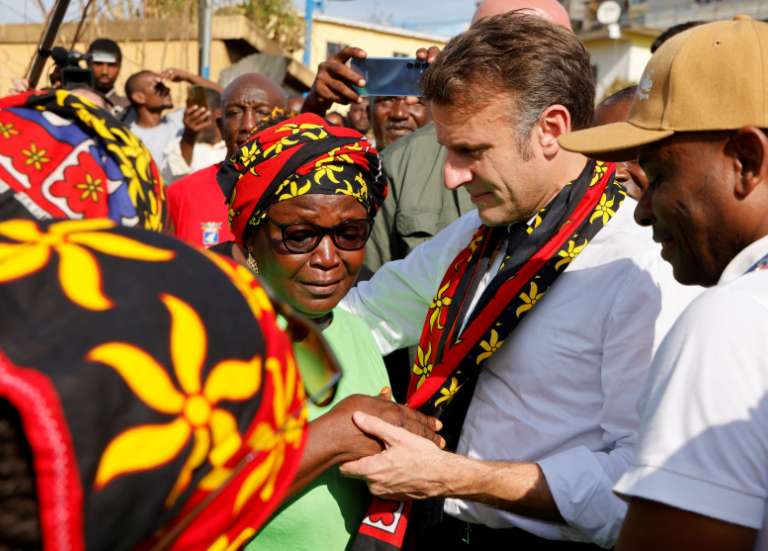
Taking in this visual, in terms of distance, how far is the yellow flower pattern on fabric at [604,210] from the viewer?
242cm

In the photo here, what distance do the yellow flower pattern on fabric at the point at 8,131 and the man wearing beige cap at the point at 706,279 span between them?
3.77 feet

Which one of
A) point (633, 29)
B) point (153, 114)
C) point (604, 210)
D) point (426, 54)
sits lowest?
point (633, 29)

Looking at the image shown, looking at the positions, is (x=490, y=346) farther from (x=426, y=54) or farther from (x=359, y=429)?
(x=426, y=54)

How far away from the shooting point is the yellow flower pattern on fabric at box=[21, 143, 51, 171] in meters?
1.70

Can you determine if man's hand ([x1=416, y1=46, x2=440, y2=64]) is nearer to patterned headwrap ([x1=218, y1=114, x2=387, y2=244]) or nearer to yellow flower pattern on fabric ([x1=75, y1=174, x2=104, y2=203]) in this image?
patterned headwrap ([x1=218, y1=114, x2=387, y2=244])

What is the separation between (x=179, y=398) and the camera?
37.3 inches

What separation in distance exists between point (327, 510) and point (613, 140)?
1.12 meters

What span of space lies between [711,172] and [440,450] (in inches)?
36.9

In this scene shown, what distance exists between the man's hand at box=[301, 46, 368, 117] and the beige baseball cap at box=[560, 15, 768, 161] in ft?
5.08

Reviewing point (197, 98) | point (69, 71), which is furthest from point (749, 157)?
point (197, 98)

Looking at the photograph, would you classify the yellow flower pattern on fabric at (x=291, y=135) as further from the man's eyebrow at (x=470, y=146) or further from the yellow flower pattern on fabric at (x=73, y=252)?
the yellow flower pattern on fabric at (x=73, y=252)

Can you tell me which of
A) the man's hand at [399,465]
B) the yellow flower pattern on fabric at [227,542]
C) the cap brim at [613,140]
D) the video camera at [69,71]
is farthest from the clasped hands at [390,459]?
the video camera at [69,71]

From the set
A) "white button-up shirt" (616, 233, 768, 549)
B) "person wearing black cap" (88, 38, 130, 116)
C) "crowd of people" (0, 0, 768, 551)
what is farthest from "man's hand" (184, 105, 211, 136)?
"white button-up shirt" (616, 233, 768, 549)

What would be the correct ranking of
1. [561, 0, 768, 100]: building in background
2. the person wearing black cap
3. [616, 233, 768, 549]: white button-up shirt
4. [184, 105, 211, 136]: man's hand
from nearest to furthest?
[616, 233, 768, 549]: white button-up shirt, [184, 105, 211, 136]: man's hand, the person wearing black cap, [561, 0, 768, 100]: building in background
